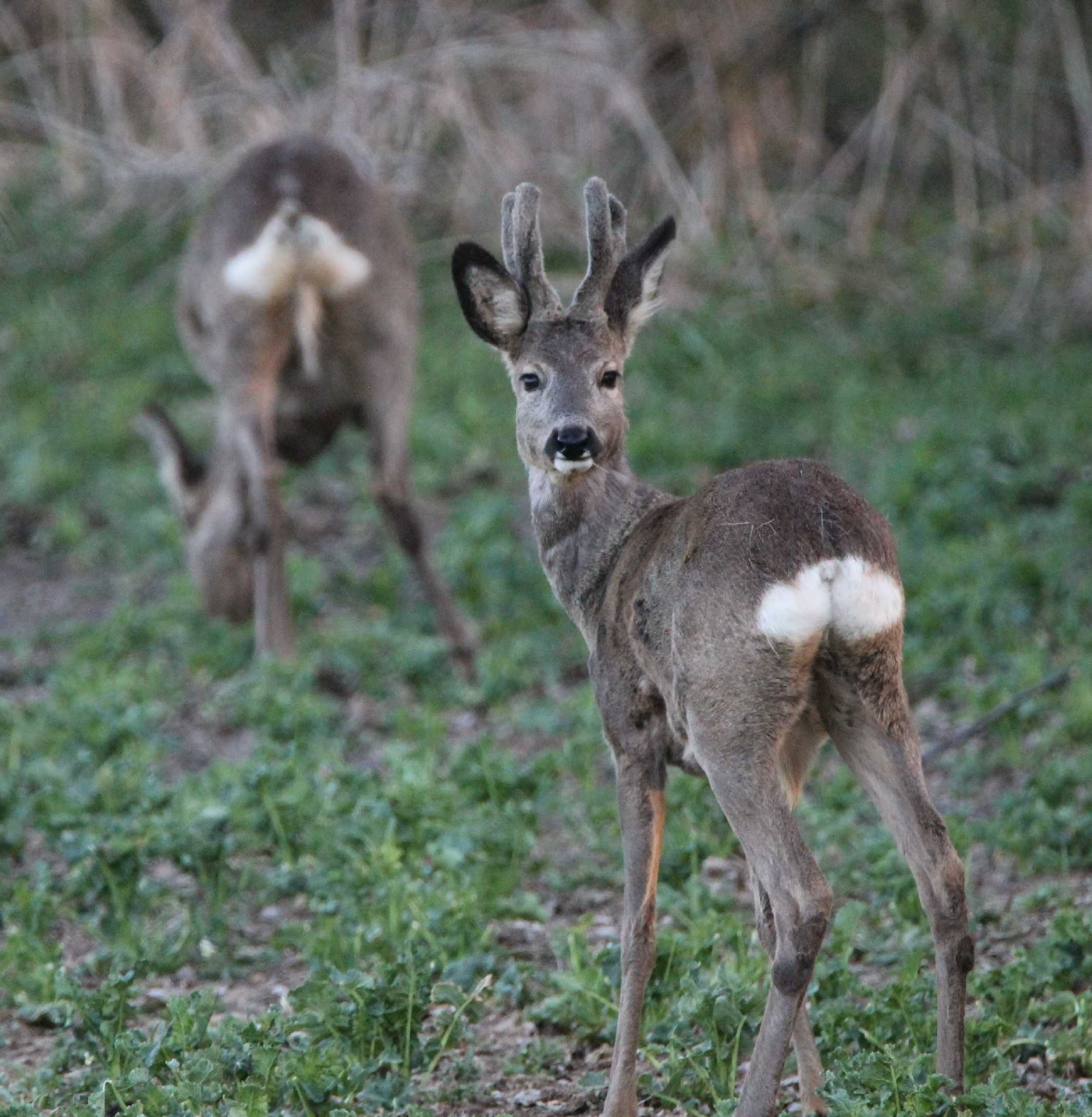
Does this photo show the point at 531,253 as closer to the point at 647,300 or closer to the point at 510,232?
the point at 510,232

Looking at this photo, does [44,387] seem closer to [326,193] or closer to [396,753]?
[326,193]

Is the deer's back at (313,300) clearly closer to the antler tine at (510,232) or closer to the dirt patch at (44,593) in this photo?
the dirt patch at (44,593)

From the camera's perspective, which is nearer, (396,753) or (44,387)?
(396,753)

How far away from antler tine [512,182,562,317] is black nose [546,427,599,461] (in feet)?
1.40

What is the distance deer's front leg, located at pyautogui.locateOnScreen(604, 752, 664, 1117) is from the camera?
158 inches

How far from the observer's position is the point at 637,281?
4754mm

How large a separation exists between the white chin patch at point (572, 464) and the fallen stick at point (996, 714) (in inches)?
75.5

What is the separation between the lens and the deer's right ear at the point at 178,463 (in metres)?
8.62

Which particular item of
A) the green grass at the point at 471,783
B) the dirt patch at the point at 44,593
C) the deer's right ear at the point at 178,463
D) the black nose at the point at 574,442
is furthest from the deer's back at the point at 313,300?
the black nose at the point at 574,442

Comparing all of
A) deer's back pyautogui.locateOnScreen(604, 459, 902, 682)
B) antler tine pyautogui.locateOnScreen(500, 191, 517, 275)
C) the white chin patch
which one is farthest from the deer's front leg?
antler tine pyautogui.locateOnScreen(500, 191, 517, 275)

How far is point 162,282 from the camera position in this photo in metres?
11.7

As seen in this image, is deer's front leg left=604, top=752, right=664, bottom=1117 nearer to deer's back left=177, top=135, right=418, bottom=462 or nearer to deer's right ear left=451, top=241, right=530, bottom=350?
deer's right ear left=451, top=241, right=530, bottom=350

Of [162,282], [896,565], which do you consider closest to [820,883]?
[896,565]

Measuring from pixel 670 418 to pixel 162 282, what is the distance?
157 inches
